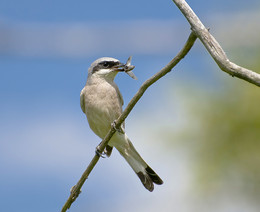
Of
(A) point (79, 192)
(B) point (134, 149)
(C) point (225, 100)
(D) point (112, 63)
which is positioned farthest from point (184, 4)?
(C) point (225, 100)

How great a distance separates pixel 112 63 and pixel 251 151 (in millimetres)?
1625

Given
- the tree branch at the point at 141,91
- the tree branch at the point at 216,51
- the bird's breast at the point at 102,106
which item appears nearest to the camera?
the tree branch at the point at 216,51

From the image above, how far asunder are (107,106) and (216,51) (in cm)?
273

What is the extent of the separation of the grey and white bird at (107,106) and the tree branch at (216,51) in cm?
244

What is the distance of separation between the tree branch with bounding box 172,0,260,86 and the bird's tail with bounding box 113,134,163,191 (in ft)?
8.92

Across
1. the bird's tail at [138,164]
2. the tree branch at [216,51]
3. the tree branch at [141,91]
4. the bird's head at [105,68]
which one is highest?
the bird's head at [105,68]

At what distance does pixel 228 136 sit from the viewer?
4.84 metres

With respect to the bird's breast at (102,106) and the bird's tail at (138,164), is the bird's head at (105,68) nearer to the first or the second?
the bird's breast at (102,106)

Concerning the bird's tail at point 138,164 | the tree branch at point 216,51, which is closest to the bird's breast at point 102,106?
the bird's tail at point 138,164

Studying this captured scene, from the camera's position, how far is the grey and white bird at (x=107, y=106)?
14.0ft

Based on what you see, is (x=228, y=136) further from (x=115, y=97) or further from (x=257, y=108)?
(x=115, y=97)

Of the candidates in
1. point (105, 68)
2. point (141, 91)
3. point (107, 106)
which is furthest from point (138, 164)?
A: point (141, 91)

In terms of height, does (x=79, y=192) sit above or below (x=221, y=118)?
below

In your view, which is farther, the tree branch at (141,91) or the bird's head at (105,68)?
the bird's head at (105,68)
